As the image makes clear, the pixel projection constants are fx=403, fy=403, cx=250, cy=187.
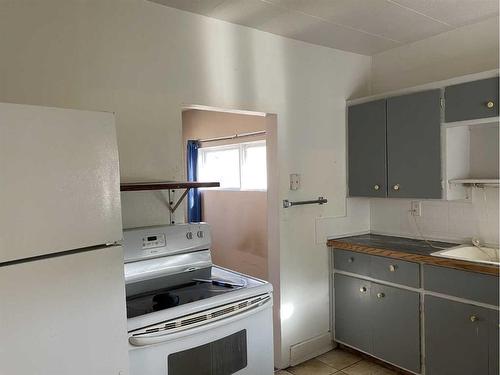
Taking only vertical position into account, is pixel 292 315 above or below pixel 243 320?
below

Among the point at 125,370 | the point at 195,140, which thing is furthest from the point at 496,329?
the point at 195,140

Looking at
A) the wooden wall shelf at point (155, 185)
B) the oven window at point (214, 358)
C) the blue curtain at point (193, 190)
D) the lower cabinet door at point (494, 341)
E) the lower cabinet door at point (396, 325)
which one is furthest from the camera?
the blue curtain at point (193, 190)

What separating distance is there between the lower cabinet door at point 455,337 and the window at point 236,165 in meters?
1.99

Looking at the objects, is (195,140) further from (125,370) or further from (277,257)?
(125,370)

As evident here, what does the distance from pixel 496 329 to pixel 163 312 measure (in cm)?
181

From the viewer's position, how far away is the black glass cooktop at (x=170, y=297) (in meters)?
1.77

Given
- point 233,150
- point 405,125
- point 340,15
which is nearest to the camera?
point 340,15

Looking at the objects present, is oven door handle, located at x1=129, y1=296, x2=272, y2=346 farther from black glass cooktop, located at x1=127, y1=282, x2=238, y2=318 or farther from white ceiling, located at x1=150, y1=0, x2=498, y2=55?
white ceiling, located at x1=150, y1=0, x2=498, y2=55

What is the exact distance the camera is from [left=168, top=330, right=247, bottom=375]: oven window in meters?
1.74

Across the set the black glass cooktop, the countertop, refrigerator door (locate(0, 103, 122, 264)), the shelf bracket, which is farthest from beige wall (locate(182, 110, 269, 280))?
refrigerator door (locate(0, 103, 122, 264))

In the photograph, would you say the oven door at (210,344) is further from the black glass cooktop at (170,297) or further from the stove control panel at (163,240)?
the stove control panel at (163,240)

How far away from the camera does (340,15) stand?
2.47m

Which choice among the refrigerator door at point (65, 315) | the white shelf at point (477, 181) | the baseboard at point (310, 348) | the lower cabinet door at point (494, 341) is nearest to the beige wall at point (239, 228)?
the baseboard at point (310, 348)

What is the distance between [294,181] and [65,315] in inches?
76.4
